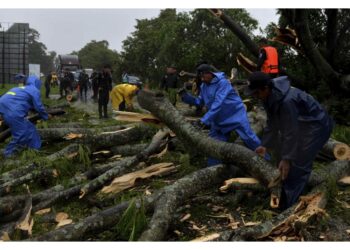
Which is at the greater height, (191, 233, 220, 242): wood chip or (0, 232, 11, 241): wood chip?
(191, 233, 220, 242): wood chip

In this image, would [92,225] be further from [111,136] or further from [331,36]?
[331,36]

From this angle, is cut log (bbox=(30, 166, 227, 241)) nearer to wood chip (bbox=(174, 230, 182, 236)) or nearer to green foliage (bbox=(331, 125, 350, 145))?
wood chip (bbox=(174, 230, 182, 236))

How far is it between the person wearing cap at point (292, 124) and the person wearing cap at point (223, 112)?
1342mm

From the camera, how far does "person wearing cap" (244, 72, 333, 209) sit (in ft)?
12.3

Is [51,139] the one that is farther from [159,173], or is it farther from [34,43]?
[34,43]

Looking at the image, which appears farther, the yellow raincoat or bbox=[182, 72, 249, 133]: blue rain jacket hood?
the yellow raincoat

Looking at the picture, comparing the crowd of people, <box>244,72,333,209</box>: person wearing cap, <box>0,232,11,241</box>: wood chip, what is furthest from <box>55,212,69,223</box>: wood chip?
<box>244,72,333,209</box>: person wearing cap

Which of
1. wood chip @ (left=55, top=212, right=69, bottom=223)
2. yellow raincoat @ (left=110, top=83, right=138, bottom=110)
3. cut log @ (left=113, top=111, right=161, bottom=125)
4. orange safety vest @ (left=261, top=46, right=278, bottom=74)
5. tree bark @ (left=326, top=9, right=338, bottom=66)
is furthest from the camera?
yellow raincoat @ (left=110, top=83, right=138, bottom=110)

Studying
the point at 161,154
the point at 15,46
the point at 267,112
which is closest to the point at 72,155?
the point at 161,154

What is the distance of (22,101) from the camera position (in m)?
7.15

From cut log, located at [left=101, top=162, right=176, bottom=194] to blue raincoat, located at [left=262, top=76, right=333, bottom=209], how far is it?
185 centimetres

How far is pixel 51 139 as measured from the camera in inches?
296

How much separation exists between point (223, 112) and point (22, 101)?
12.0ft

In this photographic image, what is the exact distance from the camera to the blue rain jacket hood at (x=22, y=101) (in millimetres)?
7070
